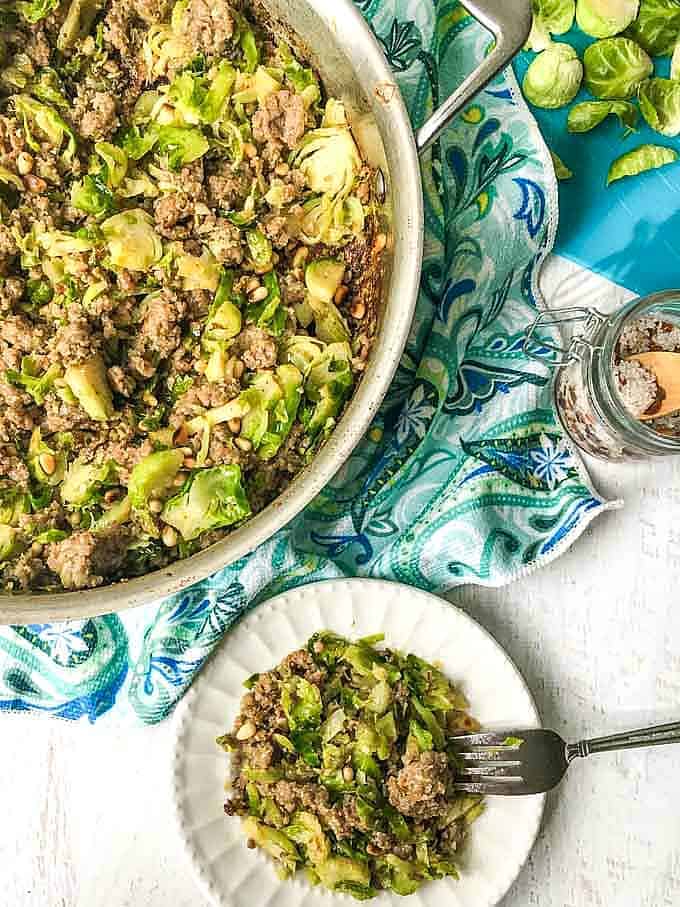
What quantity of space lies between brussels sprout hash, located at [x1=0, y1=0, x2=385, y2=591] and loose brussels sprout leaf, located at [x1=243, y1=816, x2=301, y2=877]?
786mm

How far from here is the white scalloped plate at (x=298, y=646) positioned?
2.28 m

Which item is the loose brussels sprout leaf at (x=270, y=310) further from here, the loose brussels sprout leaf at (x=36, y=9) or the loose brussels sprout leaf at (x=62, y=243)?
the loose brussels sprout leaf at (x=36, y=9)

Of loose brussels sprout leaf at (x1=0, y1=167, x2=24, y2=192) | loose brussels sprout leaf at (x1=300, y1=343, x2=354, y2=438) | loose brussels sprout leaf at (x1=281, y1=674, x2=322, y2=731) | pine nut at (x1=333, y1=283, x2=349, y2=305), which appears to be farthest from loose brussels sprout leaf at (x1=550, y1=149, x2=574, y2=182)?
loose brussels sprout leaf at (x1=281, y1=674, x2=322, y2=731)

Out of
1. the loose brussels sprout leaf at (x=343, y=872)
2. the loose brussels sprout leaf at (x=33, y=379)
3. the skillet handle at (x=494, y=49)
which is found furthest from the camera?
the loose brussels sprout leaf at (x=343, y=872)

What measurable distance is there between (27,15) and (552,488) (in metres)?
1.66

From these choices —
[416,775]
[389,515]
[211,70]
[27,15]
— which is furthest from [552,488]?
[27,15]

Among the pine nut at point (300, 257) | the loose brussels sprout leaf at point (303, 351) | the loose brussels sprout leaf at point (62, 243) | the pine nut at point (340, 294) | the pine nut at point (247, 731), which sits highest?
the loose brussels sprout leaf at point (62, 243)

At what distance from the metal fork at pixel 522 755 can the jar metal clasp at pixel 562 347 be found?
973 millimetres

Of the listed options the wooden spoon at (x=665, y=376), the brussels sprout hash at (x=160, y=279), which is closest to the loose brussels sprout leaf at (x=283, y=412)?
the brussels sprout hash at (x=160, y=279)

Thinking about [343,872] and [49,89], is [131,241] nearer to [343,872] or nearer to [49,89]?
[49,89]

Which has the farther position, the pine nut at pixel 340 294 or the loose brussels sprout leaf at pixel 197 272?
the pine nut at pixel 340 294

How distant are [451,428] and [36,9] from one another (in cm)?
136

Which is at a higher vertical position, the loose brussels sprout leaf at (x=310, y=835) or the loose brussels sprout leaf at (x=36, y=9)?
the loose brussels sprout leaf at (x=36, y=9)

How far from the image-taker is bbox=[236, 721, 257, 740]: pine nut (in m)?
2.28
